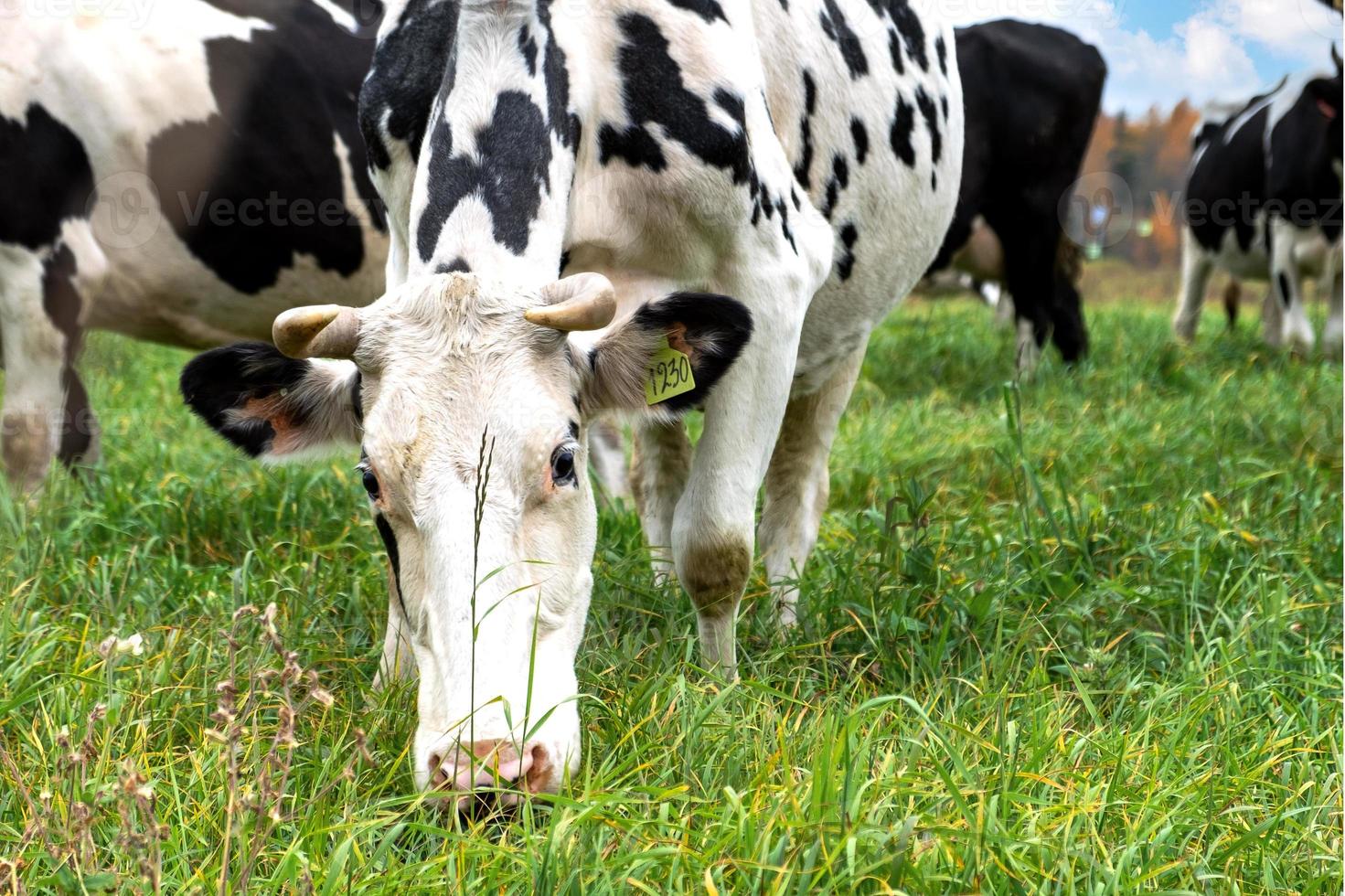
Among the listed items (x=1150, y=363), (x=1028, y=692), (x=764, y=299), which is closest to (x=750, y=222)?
(x=764, y=299)

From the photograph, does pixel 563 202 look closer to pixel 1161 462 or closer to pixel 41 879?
pixel 41 879

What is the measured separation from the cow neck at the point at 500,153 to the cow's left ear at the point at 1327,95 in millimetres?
7700

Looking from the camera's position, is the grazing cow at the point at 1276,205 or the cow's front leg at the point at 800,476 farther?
the grazing cow at the point at 1276,205

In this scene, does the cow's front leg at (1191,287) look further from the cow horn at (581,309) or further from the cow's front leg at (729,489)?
the cow horn at (581,309)

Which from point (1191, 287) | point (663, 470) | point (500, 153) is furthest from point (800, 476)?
point (1191, 287)

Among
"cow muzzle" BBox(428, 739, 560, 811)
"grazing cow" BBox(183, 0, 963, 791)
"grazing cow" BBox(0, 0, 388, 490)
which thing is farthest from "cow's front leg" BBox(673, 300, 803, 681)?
"grazing cow" BBox(0, 0, 388, 490)

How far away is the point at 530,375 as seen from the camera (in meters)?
2.54

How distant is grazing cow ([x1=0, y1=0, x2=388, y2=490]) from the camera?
16.2 ft

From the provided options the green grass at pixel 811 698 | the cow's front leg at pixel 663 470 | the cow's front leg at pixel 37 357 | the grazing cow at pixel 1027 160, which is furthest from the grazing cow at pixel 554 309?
the grazing cow at pixel 1027 160

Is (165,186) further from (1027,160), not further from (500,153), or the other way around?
(1027,160)

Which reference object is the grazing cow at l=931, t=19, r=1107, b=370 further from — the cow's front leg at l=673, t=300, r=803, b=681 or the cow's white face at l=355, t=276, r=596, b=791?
the cow's white face at l=355, t=276, r=596, b=791

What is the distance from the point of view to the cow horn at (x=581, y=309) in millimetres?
2510

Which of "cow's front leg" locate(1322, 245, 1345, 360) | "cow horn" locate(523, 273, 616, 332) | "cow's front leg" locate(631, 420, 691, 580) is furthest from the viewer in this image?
"cow's front leg" locate(1322, 245, 1345, 360)

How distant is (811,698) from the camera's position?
320 cm
